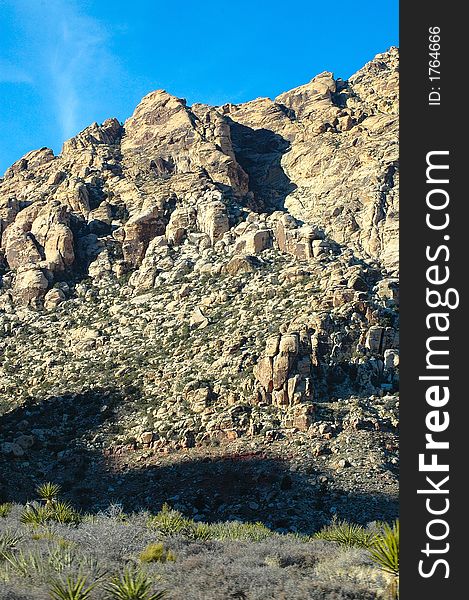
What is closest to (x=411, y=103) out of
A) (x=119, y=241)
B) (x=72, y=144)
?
(x=119, y=241)

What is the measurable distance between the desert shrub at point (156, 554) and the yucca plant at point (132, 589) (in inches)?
92.6

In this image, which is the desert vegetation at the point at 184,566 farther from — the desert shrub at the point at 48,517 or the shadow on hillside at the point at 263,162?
the shadow on hillside at the point at 263,162

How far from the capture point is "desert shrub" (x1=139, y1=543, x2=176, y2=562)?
Result: 1300 cm

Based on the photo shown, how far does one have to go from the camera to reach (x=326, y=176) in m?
88.6

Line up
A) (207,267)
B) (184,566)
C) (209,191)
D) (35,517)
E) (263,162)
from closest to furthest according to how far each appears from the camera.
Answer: (184,566), (35,517), (207,267), (209,191), (263,162)

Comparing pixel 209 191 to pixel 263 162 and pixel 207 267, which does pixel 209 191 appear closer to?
pixel 207 267

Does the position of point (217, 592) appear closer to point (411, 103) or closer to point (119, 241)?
point (411, 103)

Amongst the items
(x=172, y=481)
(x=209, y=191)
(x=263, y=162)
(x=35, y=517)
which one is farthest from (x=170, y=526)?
(x=263, y=162)

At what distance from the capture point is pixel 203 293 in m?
62.7

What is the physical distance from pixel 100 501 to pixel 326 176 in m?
66.3

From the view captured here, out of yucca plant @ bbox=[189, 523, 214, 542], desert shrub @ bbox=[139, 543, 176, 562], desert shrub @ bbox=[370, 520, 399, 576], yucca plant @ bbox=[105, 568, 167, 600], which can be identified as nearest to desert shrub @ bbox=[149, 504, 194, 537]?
yucca plant @ bbox=[189, 523, 214, 542]

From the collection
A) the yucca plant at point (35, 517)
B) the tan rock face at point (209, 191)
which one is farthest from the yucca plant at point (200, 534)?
the tan rock face at point (209, 191)

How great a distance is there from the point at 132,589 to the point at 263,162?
9881 cm

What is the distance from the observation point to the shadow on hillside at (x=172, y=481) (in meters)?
33.6
